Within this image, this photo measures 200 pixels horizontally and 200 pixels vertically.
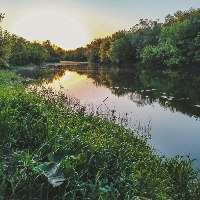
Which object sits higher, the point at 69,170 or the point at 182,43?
the point at 182,43

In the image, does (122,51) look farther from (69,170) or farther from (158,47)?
(69,170)

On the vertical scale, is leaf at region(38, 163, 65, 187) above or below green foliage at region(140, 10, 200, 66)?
below

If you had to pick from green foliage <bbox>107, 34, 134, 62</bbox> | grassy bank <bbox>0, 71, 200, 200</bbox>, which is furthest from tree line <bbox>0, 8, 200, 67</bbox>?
grassy bank <bbox>0, 71, 200, 200</bbox>

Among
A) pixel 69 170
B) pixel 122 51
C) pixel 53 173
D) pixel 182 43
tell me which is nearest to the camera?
pixel 53 173

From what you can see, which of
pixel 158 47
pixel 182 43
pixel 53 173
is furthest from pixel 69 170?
pixel 158 47

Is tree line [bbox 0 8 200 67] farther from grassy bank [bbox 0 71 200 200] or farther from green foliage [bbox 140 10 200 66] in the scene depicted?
grassy bank [bbox 0 71 200 200]

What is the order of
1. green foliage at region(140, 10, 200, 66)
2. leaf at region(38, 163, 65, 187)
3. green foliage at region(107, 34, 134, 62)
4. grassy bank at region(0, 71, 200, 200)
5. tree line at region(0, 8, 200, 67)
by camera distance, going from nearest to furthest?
leaf at region(38, 163, 65, 187)
grassy bank at region(0, 71, 200, 200)
tree line at region(0, 8, 200, 67)
green foliage at region(140, 10, 200, 66)
green foliage at region(107, 34, 134, 62)

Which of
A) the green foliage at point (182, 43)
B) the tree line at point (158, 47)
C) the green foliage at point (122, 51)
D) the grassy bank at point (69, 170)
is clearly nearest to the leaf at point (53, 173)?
the grassy bank at point (69, 170)

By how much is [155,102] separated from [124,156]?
10.5m

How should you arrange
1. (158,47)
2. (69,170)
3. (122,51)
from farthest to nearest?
1. (122,51)
2. (158,47)
3. (69,170)

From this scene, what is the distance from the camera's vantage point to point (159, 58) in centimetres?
4653

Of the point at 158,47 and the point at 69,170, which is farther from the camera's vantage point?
the point at 158,47

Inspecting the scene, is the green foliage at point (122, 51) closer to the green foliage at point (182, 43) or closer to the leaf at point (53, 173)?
the green foliage at point (182, 43)

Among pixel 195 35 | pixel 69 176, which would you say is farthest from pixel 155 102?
pixel 195 35
